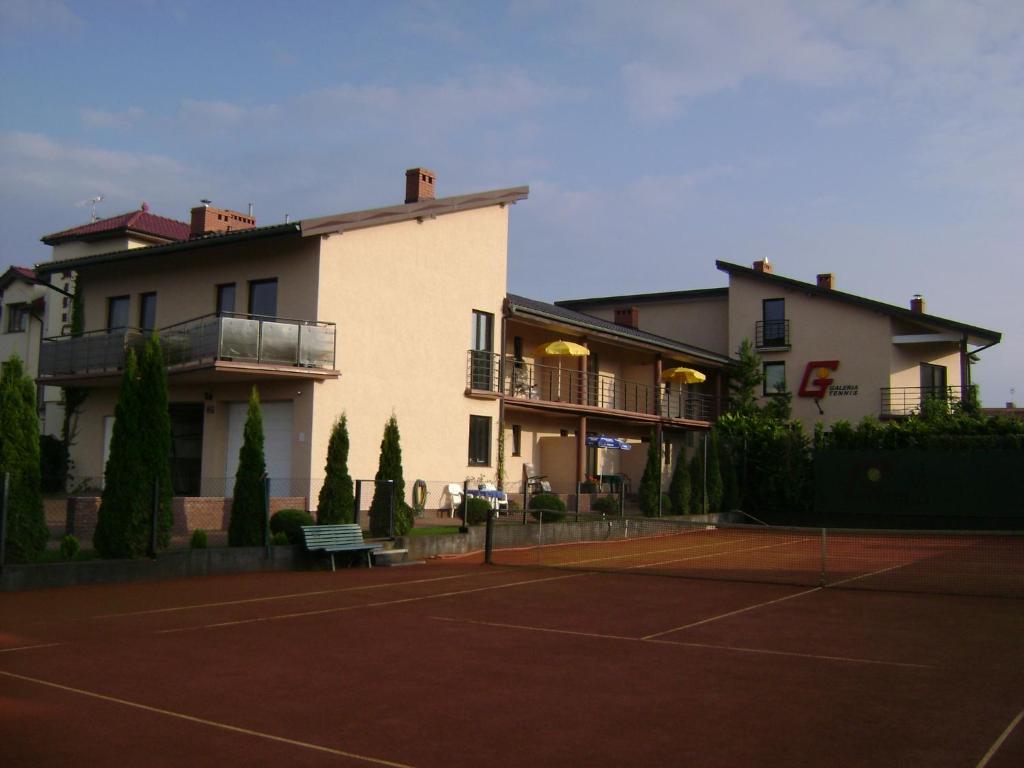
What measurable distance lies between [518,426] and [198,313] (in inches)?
456

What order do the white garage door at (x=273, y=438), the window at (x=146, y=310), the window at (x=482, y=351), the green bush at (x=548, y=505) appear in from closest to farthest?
the white garage door at (x=273, y=438)
the green bush at (x=548, y=505)
the window at (x=146, y=310)
the window at (x=482, y=351)

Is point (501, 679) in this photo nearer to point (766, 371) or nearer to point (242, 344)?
point (242, 344)

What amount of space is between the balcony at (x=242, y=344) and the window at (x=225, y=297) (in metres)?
1.84

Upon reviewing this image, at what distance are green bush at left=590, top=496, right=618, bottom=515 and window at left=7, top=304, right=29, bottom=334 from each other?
24.2 metres

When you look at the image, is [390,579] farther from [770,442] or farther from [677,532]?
[770,442]

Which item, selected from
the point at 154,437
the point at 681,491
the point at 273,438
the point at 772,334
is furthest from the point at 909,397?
the point at 154,437

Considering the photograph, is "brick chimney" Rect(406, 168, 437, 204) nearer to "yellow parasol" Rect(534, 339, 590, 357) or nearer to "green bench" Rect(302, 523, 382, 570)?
"yellow parasol" Rect(534, 339, 590, 357)

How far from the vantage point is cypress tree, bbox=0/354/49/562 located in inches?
582

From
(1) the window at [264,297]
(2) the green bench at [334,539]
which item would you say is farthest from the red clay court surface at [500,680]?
(1) the window at [264,297]

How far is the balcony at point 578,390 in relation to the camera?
1190 inches

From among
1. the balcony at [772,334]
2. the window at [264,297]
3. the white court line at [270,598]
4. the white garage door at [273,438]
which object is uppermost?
the balcony at [772,334]

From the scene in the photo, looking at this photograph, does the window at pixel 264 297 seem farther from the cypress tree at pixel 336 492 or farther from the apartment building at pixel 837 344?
the apartment building at pixel 837 344

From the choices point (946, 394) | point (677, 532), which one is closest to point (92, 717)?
point (677, 532)

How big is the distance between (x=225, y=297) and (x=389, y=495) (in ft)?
31.6
